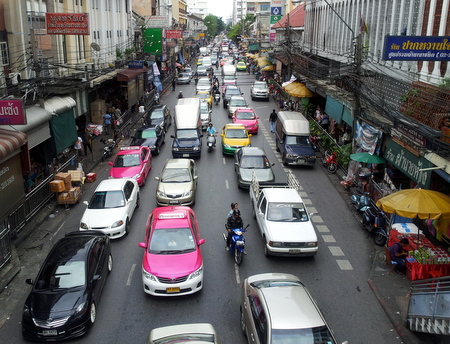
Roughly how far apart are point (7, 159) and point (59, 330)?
6.63m

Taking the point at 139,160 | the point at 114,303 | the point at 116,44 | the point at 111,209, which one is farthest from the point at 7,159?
the point at 116,44

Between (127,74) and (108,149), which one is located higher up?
(127,74)

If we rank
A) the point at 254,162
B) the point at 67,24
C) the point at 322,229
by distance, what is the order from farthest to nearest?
the point at 254,162 < the point at 67,24 < the point at 322,229

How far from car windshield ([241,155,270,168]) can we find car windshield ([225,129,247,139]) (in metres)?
5.38

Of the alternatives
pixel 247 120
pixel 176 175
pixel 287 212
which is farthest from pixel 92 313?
pixel 247 120

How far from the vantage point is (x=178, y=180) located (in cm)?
1895

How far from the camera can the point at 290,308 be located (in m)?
9.05

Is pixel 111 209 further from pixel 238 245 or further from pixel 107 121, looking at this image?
pixel 107 121

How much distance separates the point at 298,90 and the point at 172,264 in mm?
24267

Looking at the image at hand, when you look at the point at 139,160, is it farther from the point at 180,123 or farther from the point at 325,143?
the point at 325,143

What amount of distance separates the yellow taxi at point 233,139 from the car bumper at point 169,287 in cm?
1471

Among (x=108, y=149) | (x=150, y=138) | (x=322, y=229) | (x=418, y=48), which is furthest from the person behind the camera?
(x=150, y=138)

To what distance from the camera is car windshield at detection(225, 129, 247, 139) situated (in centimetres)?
2675

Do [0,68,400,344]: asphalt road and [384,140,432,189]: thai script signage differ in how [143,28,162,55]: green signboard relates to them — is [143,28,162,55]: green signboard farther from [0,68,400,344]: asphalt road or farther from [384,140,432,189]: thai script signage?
[384,140,432,189]: thai script signage
